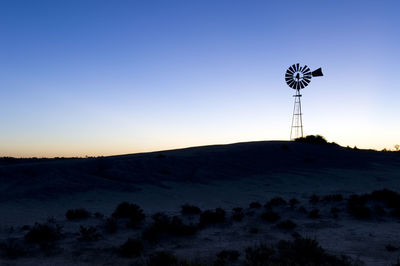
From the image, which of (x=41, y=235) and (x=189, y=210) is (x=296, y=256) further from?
(x=41, y=235)

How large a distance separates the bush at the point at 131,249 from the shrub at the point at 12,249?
8.39 ft

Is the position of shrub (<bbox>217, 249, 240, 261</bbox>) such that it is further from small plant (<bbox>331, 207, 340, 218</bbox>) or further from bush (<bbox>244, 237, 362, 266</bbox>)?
small plant (<bbox>331, 207, 340, 218</bbox>)

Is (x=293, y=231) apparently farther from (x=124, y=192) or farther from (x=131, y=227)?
(x=124, y=192)

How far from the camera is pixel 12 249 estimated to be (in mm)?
7734

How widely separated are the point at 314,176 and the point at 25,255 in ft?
59.5

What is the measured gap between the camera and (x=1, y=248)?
7855 mm

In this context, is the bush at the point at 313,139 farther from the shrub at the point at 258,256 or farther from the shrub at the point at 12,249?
the shrub at the point at 12,249

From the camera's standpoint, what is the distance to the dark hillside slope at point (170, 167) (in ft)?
54.5

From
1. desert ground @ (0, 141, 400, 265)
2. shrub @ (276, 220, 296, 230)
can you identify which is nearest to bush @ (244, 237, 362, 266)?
desert ground @ (0, 141, 400, 265)

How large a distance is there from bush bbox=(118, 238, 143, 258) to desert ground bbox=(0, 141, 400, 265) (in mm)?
33

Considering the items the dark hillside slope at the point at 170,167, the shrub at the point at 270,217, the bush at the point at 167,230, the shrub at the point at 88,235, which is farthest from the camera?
the dark hillside slope at the point at 170,167

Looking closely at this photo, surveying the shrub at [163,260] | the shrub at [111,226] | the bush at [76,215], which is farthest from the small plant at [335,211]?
the bush at [76,215]

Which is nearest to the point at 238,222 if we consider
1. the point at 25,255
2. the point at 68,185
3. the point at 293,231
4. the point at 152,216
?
the point at 293,231

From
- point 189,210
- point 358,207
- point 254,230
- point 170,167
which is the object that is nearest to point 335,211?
point 358,207
